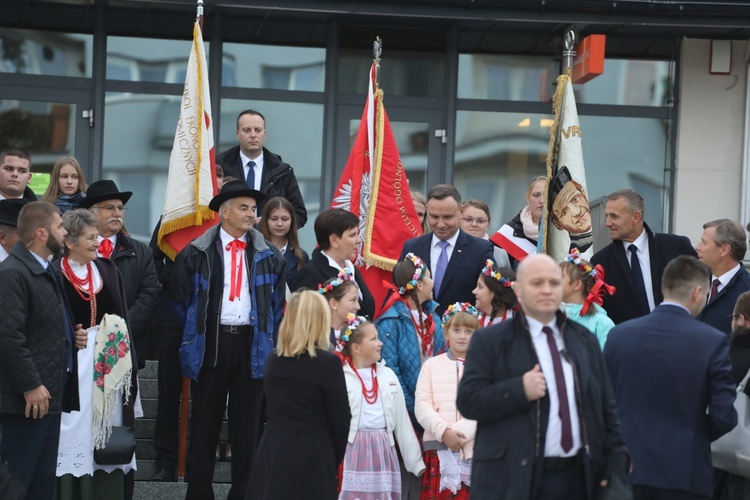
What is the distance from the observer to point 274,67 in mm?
14133

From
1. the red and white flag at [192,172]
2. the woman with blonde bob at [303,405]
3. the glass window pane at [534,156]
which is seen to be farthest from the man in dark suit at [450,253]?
the glass window pane at [534,156]

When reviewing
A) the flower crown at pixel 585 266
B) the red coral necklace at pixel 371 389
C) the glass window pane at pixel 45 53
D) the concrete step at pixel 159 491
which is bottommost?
the concrete step at pixel 159 491

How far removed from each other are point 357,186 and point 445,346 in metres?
2.39

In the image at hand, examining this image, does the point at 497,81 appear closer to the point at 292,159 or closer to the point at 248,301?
the point at 292,159

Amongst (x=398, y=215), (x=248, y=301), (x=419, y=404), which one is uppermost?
(x=398, y=215)

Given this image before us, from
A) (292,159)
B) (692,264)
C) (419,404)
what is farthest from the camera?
(292,159)

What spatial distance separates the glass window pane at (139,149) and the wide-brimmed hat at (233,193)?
4545 mm

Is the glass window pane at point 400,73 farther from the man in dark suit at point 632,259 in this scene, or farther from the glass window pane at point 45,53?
the man in dark suit at point 632,259

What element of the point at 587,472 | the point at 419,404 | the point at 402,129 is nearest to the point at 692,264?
the point at 587,472

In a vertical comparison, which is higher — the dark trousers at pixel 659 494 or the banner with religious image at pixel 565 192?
the banner with religious image at pixel 565 192

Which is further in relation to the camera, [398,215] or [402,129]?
[402,129]

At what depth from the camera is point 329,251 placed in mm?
9422

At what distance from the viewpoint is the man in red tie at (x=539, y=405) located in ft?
18.9

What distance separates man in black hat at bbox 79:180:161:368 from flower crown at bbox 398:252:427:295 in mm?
2163
